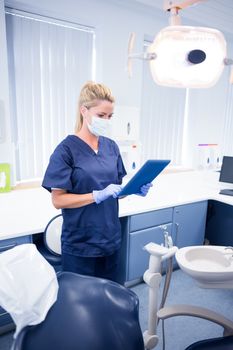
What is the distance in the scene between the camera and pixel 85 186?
1.27 m

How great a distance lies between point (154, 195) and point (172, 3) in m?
1.46

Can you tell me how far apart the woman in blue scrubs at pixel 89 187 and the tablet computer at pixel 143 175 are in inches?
1.9

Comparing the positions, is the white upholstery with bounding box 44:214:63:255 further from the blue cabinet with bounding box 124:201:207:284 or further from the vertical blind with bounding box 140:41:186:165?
the vertical blind with bounding box 140:41:186:165

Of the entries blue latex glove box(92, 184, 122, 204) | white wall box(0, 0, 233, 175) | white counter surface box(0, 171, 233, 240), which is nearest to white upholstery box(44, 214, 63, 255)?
white counter surface box(0, 171, 233, 240)

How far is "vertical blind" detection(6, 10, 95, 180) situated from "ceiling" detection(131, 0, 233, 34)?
942mm

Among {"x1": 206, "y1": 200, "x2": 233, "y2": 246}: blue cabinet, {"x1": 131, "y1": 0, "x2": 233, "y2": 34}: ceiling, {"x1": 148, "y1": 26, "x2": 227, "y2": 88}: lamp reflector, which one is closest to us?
{"x1": 148, "y1": 26, "x2": 227, "y2": 88}: lamp reflector

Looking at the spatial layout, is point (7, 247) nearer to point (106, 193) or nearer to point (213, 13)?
point (106, 193)

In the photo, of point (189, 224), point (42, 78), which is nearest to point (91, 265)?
point (189, 224)

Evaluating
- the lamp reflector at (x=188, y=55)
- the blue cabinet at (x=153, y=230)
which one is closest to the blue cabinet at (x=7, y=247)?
the blue cabinet at (x=153, y=230)

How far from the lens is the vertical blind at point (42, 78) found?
2141 mm

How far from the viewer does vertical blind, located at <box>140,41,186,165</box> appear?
2955 millimetres

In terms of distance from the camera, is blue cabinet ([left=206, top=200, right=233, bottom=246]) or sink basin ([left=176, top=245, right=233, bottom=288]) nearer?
sink basin ([left=176, top=245, right=233, bottom=288])

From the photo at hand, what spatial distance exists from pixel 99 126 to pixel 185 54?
0.49m

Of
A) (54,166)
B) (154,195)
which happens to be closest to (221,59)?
(54,166)
